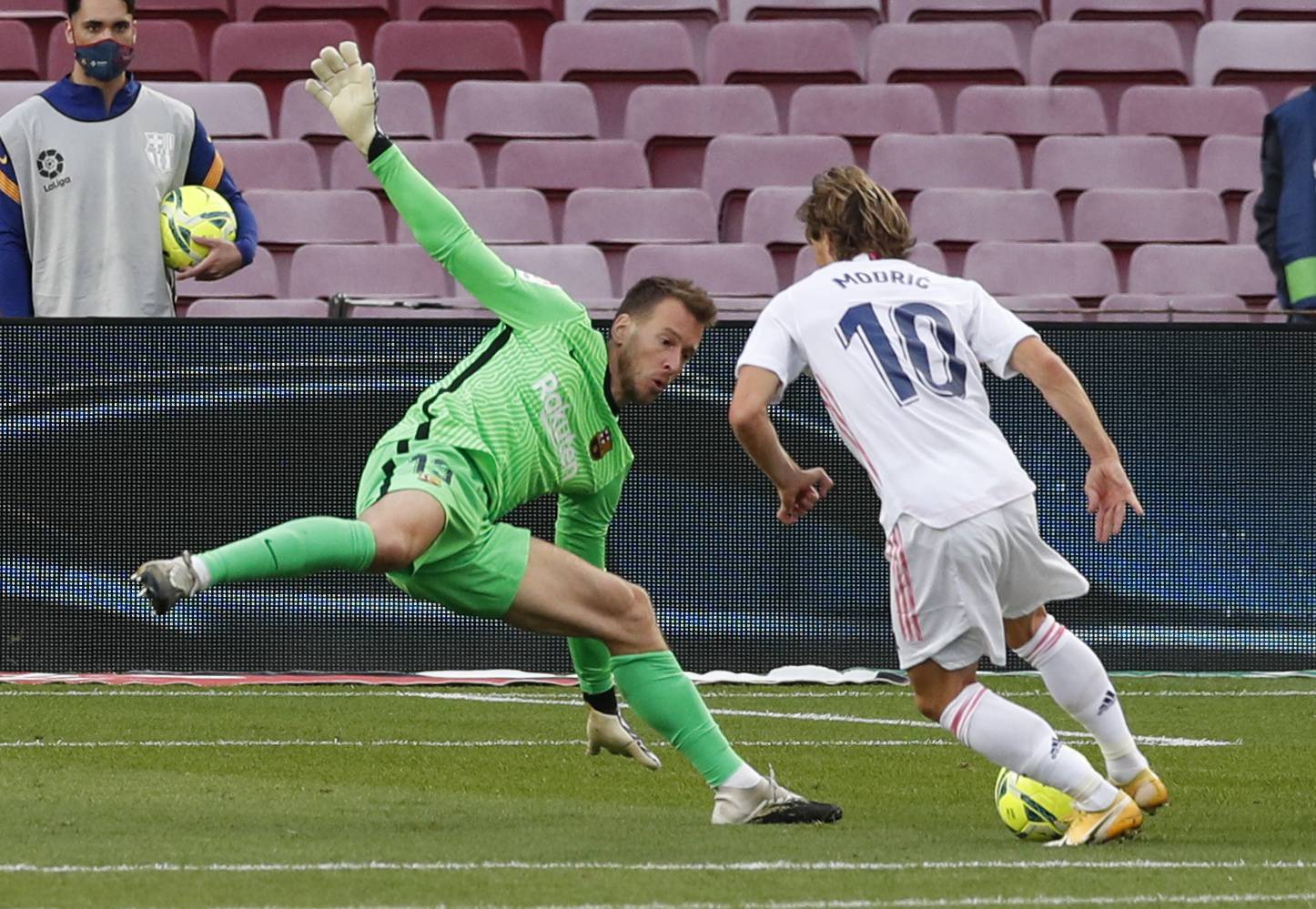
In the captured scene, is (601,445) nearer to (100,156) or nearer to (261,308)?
Result: (100,156)

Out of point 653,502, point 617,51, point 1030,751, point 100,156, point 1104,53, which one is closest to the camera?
point 1030,751

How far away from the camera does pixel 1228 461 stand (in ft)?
29.7

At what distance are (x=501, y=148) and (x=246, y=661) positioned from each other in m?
4.59

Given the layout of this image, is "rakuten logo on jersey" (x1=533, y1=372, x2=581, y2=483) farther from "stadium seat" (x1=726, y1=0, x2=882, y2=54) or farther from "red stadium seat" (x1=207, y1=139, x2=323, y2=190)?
"stadium seat" (x1=726, y1=0, x2=882, y2=54)

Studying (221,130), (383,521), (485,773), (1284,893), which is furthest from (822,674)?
(221,130)

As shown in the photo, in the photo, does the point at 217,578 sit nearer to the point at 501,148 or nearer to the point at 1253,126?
the point at 501,148

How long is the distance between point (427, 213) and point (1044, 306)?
245 inches

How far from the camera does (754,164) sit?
12.5 meters

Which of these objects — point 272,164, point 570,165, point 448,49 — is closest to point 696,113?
point 570,165

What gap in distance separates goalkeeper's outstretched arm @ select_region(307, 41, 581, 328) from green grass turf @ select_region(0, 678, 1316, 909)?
1.29 m

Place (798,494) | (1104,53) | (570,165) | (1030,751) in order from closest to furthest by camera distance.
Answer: (1030,751)
(798,494)
(570,165)
(1104,53)

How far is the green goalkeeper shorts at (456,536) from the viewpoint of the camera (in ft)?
17.8

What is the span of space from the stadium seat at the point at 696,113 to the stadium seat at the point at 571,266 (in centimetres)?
138

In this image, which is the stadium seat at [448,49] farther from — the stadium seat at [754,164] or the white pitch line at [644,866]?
the white pitch line at [644,866]
